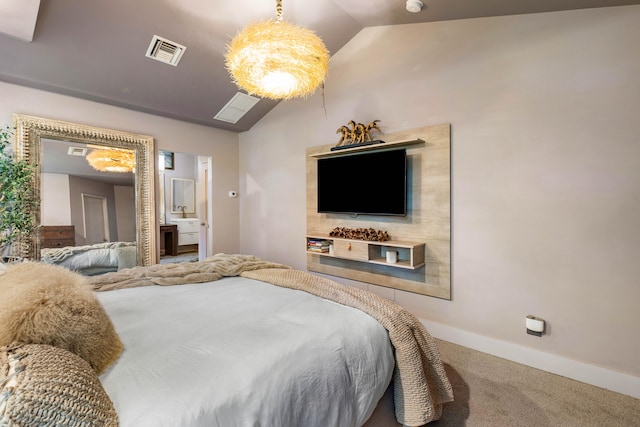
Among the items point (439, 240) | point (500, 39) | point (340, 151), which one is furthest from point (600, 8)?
point (340, 151)

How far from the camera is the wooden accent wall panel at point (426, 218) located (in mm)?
2760

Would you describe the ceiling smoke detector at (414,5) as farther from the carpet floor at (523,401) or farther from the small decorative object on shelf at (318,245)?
the carpet floor at (523,401)

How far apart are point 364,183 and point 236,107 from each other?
86.1 inches

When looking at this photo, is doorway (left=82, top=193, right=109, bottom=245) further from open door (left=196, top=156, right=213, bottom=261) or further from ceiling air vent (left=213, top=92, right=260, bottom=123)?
ceiling air vent (left=213, top=92, right=260, bottom=123)

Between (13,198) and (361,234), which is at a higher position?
(13,198)

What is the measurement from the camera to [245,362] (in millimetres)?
1068

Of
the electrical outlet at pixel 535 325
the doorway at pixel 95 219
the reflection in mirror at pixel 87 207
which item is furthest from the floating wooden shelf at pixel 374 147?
the doorway at pixel 95 219

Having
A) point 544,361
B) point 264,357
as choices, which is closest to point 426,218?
point 544,361

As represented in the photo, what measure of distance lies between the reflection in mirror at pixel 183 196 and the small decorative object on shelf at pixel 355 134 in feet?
12.7

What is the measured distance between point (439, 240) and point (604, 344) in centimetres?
131

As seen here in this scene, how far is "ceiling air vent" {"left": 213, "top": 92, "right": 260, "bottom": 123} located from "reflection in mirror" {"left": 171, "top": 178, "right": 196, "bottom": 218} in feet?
7.59

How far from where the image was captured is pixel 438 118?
9.22ft

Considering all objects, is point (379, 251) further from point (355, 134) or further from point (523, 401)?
point (523, 401)

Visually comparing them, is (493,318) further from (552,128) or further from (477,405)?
(552,128)
